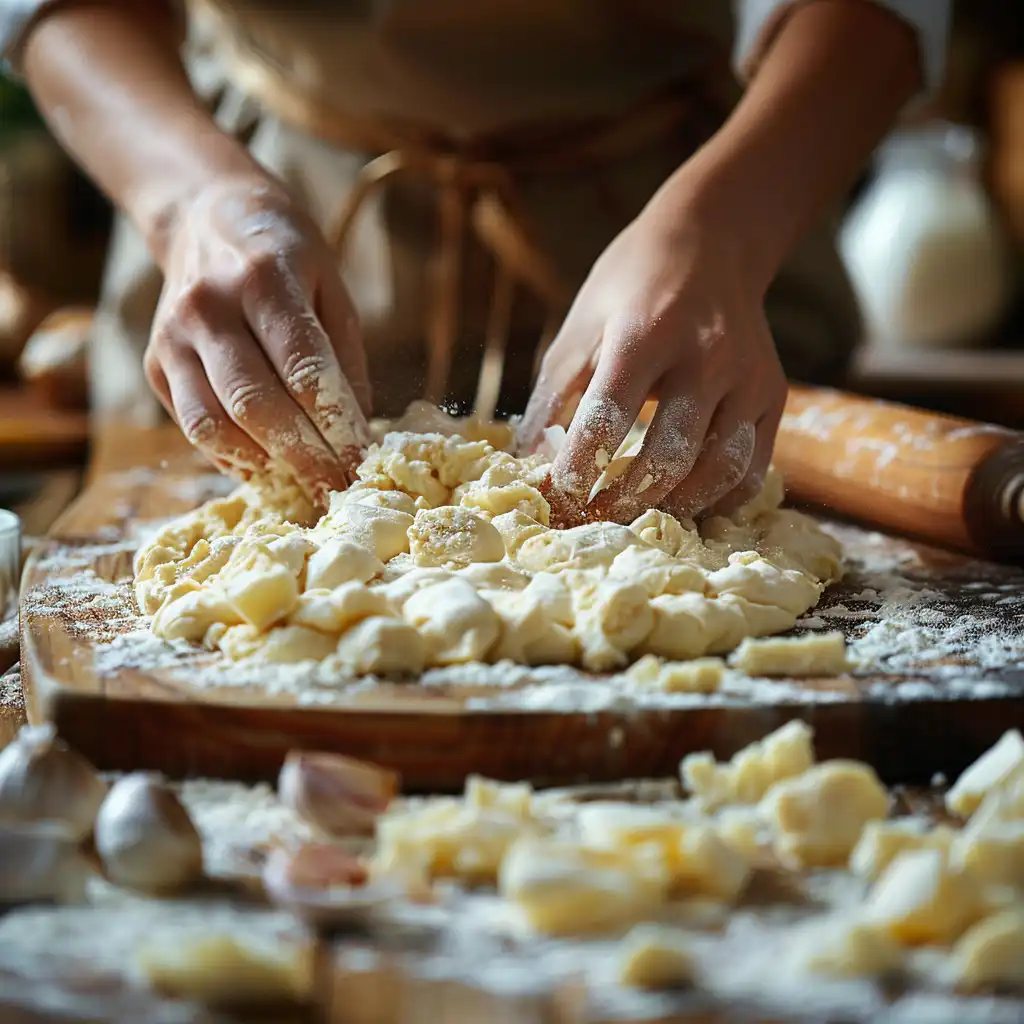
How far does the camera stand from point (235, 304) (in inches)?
41.2

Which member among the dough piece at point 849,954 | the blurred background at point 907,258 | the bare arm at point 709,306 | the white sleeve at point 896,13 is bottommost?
the blurred background at point 907,258

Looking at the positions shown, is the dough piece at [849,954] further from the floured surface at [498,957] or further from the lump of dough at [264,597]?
the lump of dough at [264,597]

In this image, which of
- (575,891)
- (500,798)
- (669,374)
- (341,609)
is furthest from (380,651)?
(669,374)

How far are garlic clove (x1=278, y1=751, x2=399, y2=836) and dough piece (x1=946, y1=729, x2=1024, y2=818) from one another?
31cm

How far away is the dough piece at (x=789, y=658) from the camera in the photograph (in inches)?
31.3

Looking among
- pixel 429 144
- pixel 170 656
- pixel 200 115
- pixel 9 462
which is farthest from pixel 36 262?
pixel 170 656

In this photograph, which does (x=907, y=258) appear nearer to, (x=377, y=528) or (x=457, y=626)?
(x=377, y=528)

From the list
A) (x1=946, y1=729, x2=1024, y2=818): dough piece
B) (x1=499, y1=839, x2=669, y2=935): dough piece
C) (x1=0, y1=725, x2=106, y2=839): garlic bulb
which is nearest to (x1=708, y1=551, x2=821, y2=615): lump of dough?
(x1=946, y1=729, x2=1024, y2=818): dough piece

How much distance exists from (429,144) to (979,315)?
1.31m

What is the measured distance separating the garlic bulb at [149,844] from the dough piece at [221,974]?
0.23 feet

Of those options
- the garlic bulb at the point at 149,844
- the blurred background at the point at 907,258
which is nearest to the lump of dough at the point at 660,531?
the garlic bulb at the point at 149,844

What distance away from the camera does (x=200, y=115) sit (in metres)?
1.26

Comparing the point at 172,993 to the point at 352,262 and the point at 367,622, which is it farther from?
the point at 352,262

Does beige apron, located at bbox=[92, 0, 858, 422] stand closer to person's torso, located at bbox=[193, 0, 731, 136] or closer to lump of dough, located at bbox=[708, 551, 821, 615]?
person's torso, located at bbox=[193, 0, 731, 136]
